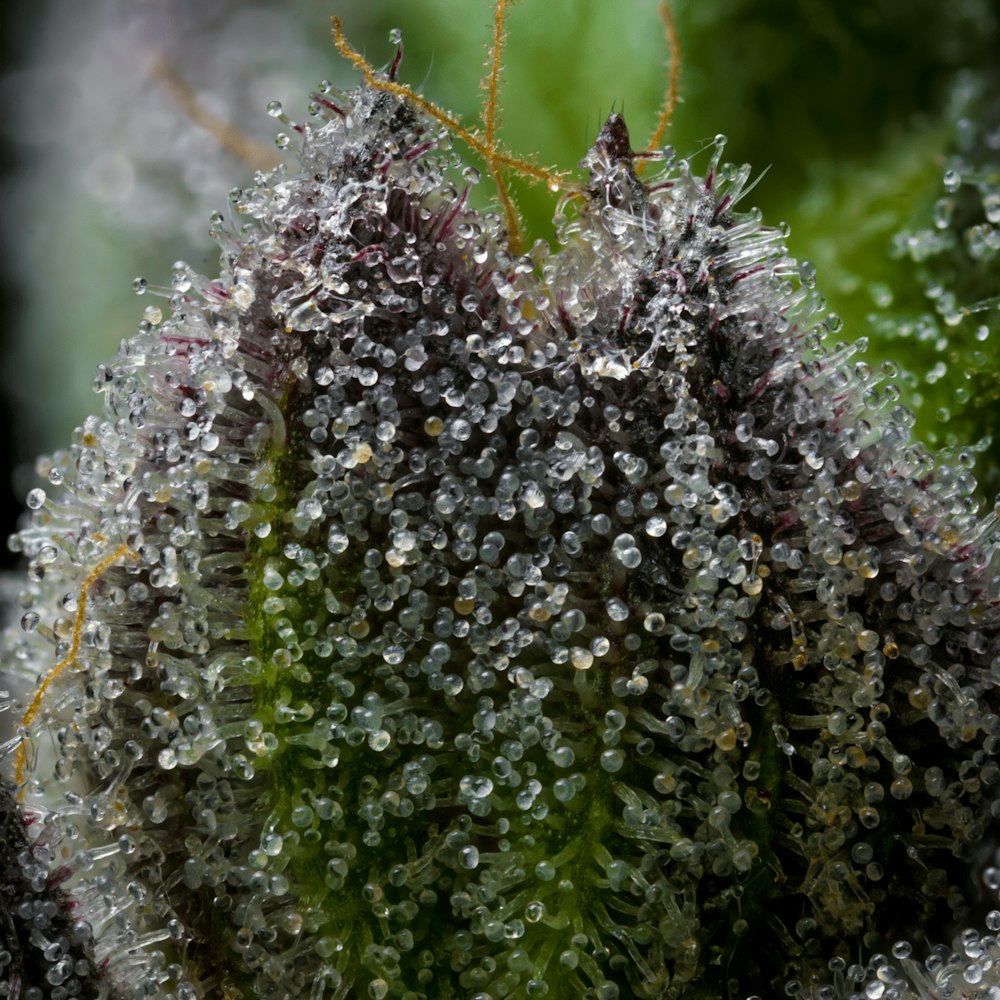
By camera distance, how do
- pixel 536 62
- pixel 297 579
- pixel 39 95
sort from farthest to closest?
pixel 39 95 < pixel 536 62 < pixel 297 579

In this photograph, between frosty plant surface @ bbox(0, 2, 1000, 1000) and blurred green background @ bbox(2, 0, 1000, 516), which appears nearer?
frosty plant surface @ bbox(0, 2, 1000, 1000)

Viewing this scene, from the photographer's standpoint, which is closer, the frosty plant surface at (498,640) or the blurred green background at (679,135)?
the frosty plant surface at (498,640)

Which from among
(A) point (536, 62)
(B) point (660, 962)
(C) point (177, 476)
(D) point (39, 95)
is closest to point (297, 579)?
(C) point (177, 476)

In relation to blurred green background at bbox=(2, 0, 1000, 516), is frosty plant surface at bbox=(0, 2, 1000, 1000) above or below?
below

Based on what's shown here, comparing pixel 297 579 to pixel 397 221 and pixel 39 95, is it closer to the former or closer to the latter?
pixel 397 221

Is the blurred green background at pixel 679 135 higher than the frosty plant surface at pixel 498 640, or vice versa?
the blurred green background at pixel 679 135
